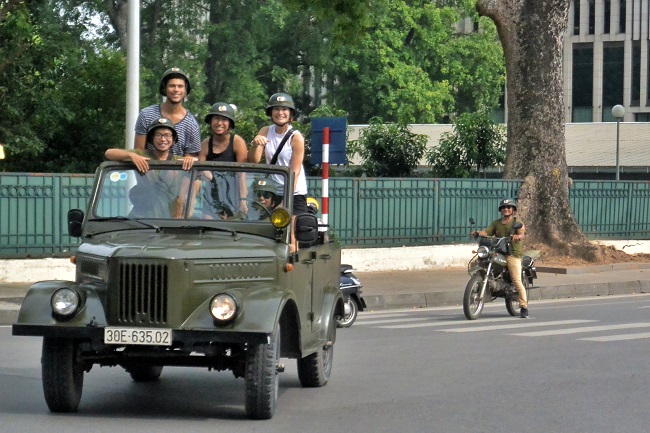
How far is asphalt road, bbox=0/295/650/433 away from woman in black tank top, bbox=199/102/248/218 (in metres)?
1.41

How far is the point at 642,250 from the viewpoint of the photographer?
95.9 ft

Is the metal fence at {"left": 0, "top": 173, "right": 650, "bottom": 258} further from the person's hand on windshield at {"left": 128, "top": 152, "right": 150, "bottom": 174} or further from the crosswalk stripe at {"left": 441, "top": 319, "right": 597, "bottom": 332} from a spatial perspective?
the person's hand on windshield at {"left": 128, "top": 152, "right": 150, "bottom": 174}

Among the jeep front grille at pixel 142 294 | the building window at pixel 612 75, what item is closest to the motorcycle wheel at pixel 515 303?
the jeep front grille at pixel 142 294

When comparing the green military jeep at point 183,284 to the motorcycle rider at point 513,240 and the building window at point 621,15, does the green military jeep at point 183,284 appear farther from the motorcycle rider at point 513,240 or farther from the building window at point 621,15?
the building window at point 621,15

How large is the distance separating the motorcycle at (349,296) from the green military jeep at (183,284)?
564 centimetres

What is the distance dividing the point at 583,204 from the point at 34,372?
777 inches

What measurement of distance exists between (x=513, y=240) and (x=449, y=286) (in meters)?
3.99

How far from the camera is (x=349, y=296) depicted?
14789mm

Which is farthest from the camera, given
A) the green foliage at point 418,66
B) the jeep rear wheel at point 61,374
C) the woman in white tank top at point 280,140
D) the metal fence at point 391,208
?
the green foliage at point 418,66

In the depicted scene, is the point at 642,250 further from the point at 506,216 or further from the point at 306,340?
the point at 306,340

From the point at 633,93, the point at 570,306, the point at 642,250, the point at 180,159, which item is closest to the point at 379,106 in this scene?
the point at 633,93

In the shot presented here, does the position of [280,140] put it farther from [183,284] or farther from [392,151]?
[392,151]

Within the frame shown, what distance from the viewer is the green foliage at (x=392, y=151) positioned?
29.6 m

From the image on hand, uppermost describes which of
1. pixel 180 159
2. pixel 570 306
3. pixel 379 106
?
pixel 379 106
